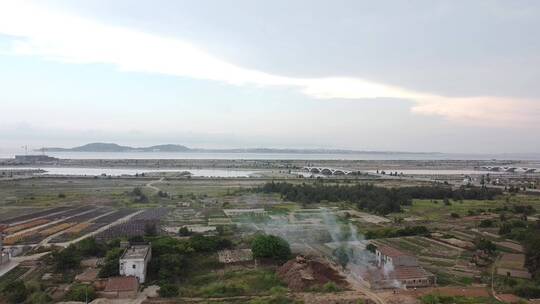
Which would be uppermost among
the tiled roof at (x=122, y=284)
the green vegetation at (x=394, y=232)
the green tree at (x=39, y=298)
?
the green vegetation at (x=394, y=232)

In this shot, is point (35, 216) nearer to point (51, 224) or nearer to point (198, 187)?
point (51, 224)

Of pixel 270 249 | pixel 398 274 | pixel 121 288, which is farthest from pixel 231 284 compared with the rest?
pixel 398 274

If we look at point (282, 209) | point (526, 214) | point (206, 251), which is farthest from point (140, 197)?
point (526, 214)

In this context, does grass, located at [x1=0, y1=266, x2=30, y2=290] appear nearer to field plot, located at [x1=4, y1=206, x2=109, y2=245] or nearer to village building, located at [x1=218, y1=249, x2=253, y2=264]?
field plot, located at [x1=4, y1=206, x2=109, y2=245]

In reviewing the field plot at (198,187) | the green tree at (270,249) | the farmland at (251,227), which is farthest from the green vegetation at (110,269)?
the field plot at (198,187)

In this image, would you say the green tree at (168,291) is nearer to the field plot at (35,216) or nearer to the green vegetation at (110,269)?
the green vegetation at (110,269)

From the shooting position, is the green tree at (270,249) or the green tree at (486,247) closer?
the green tree at (270,249)

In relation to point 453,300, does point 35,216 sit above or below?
below
